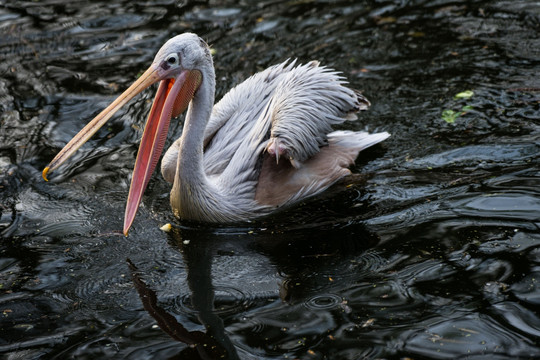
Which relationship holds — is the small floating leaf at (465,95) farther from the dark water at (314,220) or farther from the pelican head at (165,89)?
the pelican head at (165,89)

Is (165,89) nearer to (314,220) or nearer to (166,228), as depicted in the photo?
(166,228)

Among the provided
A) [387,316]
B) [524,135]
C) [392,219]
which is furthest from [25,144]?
[524,135]

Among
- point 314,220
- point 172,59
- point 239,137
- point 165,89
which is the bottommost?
point 314,220

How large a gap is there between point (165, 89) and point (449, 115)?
237cm

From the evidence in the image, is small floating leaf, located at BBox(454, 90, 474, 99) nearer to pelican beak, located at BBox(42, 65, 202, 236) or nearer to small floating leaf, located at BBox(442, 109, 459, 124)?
small floating leaf, located at BBox(442, 109, 459, 124)

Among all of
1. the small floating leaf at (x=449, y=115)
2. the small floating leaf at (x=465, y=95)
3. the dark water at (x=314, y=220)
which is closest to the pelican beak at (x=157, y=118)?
the dark water at (x=314, y=220)

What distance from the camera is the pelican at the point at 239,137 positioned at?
13.7 ft

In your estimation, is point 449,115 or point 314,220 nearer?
point 314,220

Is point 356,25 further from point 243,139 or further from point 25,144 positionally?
point 25,144

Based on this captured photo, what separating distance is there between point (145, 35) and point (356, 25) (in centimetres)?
219

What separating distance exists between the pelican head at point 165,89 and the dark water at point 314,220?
1.36 feet

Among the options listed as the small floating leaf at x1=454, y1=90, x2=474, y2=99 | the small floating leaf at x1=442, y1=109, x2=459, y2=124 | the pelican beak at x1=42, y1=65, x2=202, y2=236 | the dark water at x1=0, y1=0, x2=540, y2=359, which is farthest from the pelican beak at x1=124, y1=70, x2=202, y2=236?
the small floating leaf at x1=454, y1=90, x2=474, y2=99

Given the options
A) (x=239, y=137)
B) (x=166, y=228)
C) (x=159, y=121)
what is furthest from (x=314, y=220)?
(x=159, y=121)

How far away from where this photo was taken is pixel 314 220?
4527 mm
